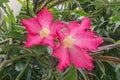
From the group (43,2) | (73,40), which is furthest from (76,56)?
(43,2)

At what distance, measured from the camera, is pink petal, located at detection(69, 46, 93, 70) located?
424 mm

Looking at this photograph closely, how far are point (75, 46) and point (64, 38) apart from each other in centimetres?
2

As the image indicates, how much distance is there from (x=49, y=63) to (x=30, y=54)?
0.15 feet

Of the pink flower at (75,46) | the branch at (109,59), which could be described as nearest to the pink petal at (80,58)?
the pink flower at (75,46)

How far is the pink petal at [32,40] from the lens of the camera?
1.38 ft

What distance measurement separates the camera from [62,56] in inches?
16.3

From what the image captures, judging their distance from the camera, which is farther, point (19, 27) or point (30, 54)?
point (19, 27)

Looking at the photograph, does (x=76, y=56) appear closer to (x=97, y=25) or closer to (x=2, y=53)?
(x=2, y=53)

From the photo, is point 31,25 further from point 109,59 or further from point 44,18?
point 109,59

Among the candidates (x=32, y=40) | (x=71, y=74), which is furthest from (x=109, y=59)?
(x=32, y=40)

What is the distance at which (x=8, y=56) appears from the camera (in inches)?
22.4

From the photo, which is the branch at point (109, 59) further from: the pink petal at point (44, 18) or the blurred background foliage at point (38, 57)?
the pink petal at point (44, 18)

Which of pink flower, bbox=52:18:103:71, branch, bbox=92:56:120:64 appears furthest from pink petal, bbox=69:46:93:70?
branch, bbox=92:56:120:64

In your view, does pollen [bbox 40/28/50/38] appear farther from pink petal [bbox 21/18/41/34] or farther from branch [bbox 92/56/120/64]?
branch [bbox 92/56/120/64]
